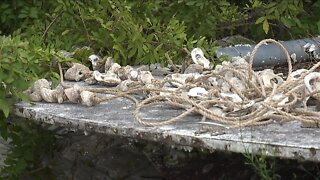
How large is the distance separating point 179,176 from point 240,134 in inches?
61.7

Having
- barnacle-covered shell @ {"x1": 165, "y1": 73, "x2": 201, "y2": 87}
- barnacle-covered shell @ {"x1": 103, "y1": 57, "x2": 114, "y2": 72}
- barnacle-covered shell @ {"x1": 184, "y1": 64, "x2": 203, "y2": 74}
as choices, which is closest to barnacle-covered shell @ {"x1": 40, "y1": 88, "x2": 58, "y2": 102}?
barnacle-covered shell @ {"x1": 165, "y1": 73, "x2": 201, "y2": 87}

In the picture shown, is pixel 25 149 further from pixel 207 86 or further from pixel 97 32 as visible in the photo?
pixel 207 86

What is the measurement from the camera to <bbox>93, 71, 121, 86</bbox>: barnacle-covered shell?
3.69 meters

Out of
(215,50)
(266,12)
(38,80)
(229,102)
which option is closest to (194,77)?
(229,102)

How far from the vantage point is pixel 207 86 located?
10.4 ft

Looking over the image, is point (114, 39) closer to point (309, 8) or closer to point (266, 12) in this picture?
point (266, 12)

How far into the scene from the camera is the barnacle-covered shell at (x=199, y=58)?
3.91 m

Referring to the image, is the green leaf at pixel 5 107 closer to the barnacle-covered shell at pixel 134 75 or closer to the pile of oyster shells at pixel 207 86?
the pile of oyster shells at pixel 207 86

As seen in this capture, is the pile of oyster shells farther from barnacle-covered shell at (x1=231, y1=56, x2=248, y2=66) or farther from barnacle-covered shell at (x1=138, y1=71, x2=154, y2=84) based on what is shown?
barnacle-covered shell at (x1=231, y1=56, x2=248, y2=66)

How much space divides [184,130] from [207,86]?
1.65ft

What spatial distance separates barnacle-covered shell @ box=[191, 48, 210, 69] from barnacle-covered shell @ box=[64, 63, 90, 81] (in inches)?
23.0

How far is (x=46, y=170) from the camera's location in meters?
4.15

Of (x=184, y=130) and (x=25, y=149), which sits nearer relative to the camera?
(x=184, y=130)

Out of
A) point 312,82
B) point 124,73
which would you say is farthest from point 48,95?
point 312,82
